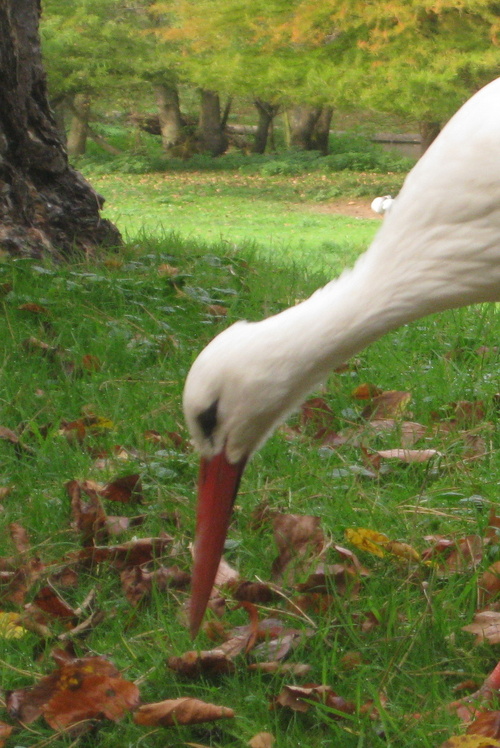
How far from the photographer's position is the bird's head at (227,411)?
7.34 feet

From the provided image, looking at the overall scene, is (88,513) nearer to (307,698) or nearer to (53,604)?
(53,604)

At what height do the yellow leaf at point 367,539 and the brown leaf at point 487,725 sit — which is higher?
the brown leaf at point 487,725

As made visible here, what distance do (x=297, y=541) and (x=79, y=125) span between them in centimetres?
2682

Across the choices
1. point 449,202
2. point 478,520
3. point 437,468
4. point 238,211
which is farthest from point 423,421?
point 238,211

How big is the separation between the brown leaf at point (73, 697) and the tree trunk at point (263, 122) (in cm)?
2623

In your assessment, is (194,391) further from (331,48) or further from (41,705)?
(331,48)

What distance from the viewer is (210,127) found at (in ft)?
90.5

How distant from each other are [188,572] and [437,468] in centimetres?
102

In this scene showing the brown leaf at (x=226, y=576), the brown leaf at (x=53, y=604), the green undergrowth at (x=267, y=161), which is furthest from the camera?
the green undergrowth at (x=267, y=161)

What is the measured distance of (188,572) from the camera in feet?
8.69

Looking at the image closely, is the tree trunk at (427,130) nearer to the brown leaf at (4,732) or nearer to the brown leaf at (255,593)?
the brown leaf at (255,593)

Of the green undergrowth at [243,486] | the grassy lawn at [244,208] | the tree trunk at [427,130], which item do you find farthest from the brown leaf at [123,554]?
the tree trunk at [427,130]

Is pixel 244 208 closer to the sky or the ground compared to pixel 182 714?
closer to the ground

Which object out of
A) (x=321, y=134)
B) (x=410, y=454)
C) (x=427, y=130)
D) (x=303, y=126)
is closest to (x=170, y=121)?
(x=303, y=126)
